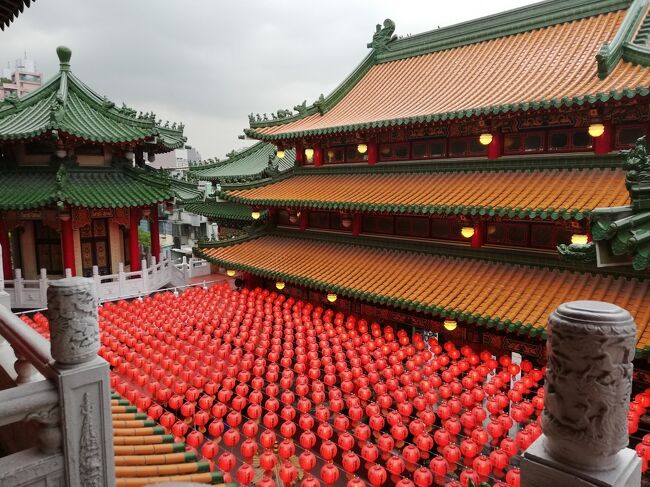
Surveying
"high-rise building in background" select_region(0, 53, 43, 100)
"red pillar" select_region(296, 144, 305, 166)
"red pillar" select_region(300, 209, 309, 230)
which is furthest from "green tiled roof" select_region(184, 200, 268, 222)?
"high-rise building in background" select_region(0, 53, 43, 100)

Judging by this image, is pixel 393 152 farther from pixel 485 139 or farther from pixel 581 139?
pixel 581 139

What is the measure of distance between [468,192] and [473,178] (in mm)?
743

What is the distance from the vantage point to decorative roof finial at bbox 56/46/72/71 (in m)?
17.8

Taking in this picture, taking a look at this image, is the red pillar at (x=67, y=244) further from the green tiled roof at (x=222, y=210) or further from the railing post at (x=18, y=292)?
the green tiled roof at (x=222, y=210)

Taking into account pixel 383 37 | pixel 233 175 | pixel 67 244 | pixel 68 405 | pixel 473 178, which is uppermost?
pixel 383 37

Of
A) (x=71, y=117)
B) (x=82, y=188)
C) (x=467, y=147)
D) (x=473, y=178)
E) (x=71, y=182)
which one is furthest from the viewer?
(x=71, y=117)

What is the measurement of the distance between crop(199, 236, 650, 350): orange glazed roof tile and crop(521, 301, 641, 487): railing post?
553cm

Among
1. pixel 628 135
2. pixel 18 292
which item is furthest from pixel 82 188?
pixel 628 135

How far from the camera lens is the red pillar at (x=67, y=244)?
15.8m

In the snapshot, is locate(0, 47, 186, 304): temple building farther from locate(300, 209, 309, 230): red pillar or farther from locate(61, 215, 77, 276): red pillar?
locate(300, 209, 309, 230): red pillar

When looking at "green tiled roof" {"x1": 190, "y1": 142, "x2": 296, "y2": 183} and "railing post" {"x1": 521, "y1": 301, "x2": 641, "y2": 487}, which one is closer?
"railing post" {"x1": 521, "y1": 301, "x2": 641, "y2": 487}

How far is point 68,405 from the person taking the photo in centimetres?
317

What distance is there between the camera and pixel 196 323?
11.7 m

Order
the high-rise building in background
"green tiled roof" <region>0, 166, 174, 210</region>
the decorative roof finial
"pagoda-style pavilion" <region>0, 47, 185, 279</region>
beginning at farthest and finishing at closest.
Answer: the high-rise building in background → the decorative roof finial → "pagoda-style pavilion" <region>0, 47, 185, 279</region> → "green tiled roof" <region>0, 166, 174, 210</region>
